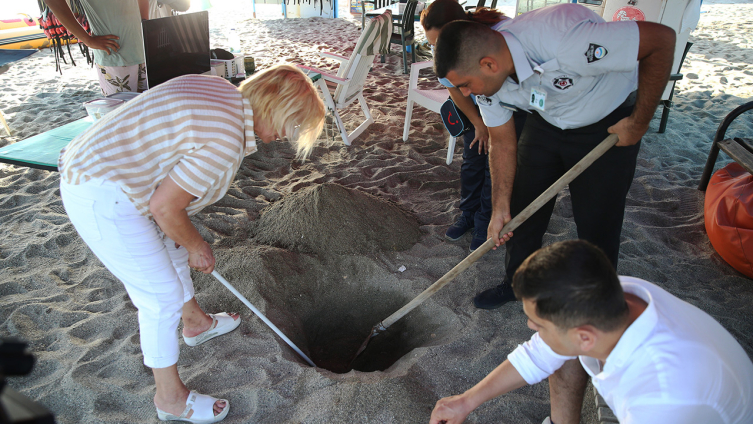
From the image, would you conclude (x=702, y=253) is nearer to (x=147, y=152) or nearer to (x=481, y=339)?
(x=481, y=339)

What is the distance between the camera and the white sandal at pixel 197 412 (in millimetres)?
1616

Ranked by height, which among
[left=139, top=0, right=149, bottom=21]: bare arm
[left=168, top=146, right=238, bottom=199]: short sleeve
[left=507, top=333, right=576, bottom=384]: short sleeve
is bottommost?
[left=507, top=333, right=576, bottom=384]: short sleeve

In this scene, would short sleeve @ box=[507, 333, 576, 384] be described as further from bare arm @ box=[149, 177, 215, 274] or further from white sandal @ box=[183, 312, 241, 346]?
white sandal @ box=[183, 312, 241, 346]

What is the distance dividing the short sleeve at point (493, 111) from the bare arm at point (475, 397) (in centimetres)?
102

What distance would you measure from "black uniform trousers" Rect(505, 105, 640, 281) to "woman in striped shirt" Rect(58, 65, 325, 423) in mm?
1015

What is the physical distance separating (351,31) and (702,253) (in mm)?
8087

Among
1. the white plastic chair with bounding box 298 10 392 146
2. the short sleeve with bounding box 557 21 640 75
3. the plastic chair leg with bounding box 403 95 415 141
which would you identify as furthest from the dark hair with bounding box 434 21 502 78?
the plastic chair leg with bounding box 403 95 415 141

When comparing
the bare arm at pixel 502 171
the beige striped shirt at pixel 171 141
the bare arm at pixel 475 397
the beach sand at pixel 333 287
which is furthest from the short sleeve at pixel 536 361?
the beige striped shirt at pixel 171 141

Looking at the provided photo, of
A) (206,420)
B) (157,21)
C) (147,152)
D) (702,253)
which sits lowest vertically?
(206,420)

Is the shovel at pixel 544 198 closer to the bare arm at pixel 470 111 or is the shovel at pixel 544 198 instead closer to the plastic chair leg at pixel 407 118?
the bare arm at pixel 470 111

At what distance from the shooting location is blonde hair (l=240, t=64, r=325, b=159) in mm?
1342

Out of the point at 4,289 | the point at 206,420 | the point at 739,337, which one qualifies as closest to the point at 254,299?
the point at 206,420

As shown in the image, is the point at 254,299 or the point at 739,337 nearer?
the point at 739,337

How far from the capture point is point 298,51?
24.0 feet
